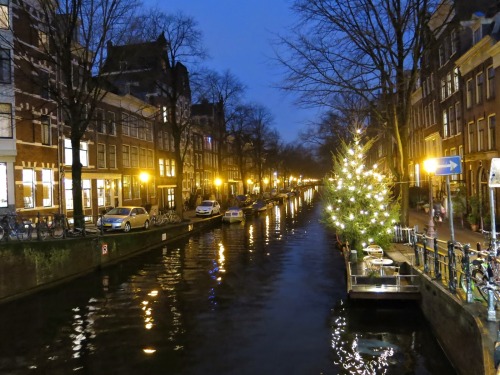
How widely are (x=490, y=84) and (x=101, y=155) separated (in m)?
27.7

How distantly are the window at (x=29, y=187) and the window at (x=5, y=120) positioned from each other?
2.33 meters

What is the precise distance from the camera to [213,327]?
12672 mm

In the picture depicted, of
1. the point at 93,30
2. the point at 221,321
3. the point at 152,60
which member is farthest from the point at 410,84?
the point at 152,60

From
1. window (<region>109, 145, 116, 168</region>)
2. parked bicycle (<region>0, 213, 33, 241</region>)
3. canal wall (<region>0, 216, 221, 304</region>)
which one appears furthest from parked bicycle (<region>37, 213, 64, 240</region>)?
window (<region>109, 145, 116, 168</region>)

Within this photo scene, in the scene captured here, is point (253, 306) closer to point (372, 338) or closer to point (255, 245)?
point (372, 338)

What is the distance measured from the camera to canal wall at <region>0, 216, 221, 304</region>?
52.8 ft

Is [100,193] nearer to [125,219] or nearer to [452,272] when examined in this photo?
[125,219]

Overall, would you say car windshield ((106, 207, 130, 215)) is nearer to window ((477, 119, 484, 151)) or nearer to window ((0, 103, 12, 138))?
window ((0, 103, 12, 138))

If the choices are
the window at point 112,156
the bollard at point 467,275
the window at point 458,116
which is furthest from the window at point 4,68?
the window at point 458,116

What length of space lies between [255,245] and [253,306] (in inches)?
540

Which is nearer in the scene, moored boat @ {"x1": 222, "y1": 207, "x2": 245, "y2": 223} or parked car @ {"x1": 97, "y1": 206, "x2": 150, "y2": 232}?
parked car @ {"x1": 97, "y1": 206, "x2": 150, "y2": 232}

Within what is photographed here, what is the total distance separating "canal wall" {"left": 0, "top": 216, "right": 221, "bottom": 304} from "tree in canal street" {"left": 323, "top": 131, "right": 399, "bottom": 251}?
1035cm

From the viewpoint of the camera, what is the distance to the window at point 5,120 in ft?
83.0

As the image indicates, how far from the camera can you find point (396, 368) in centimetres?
984
